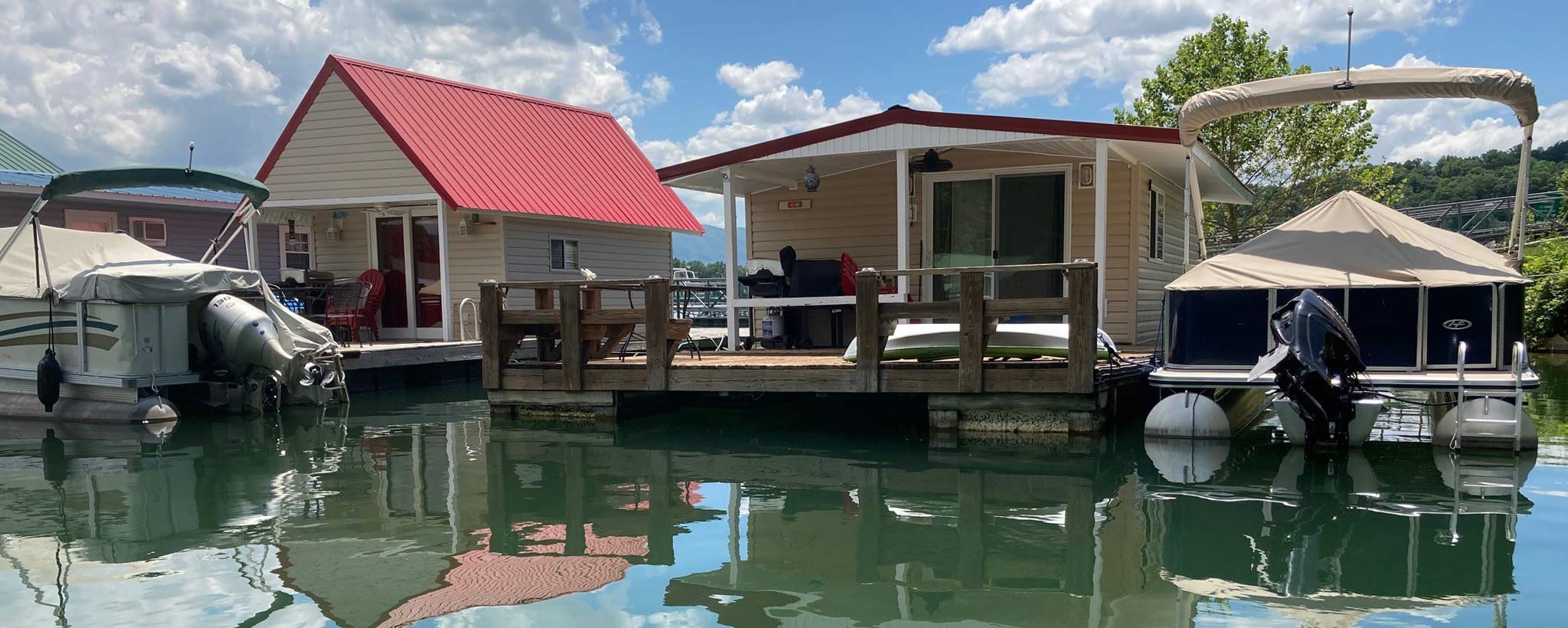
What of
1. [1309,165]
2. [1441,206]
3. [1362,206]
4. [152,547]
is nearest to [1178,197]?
[1362,206]

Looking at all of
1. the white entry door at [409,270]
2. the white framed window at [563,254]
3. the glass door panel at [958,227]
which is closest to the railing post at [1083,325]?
the glass door panel at [958,227]

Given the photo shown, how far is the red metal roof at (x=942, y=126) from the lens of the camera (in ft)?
30.6

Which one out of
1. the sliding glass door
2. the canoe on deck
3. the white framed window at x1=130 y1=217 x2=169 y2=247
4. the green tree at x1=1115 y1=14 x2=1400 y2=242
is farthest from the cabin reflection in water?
the green tree at x1=1115 y1=14 x2=1400 y2=242

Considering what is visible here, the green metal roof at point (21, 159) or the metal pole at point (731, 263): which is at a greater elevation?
the green metal roof at point (21, 159)

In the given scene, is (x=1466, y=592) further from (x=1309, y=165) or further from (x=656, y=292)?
(x=1309, y=165)

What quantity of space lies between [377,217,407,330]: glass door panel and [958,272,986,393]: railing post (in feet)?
33.8

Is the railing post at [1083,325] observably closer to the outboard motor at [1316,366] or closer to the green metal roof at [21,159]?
the outboard motor at [1316,366]

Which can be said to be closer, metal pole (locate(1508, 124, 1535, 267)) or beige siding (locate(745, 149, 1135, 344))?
metal pole (locate(1508, 124, 1535, 267))

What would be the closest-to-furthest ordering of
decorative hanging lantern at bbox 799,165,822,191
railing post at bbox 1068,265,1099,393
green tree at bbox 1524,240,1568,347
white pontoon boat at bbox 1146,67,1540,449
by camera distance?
white pontoon boat at bbox 1146,67,1540,449 → railing post at bbox 1068,265,1099,393 → decorative hanging lantern at bbox 799,165,822,191 → green tree at bbox 1524,240,1568,347

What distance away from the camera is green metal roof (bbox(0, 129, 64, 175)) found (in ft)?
60.4

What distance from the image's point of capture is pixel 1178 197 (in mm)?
13523

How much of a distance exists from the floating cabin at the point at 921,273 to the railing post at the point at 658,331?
0.05 feet

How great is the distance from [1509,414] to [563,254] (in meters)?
12.7

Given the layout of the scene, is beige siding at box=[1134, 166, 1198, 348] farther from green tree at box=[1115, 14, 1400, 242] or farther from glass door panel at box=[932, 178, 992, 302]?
green tree at box=[1115, 14, 1400, 242]
